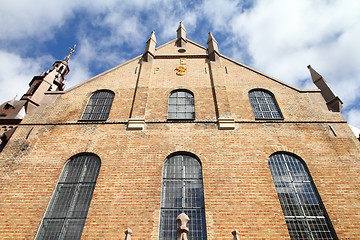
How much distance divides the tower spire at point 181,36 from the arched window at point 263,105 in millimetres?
5981

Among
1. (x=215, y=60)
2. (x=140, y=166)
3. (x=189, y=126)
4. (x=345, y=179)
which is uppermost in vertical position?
(x=215, y=60)

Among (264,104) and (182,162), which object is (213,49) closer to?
(264,104)

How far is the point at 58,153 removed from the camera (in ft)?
28.5

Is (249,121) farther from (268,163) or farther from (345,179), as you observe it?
(345,179)

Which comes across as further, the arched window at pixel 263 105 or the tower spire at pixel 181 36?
the tower spire at pixel 181 36

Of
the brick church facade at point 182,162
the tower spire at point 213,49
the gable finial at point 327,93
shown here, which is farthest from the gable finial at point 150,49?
the gable finial at point 327,93

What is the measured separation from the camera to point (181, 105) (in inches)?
423

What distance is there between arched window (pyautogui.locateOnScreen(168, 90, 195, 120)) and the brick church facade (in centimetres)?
7

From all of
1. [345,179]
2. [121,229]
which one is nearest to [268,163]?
[345,179]

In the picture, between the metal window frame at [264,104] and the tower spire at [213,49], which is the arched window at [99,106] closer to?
the tower spire at [213,49]

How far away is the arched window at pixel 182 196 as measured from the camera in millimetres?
6805

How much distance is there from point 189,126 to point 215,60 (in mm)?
5191

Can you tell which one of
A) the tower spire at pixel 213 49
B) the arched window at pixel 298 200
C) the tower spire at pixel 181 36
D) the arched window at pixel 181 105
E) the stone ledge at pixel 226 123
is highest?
the tower spire at pixel 181 36

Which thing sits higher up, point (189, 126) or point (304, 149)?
point (189, 126)
